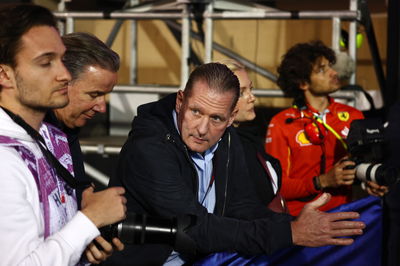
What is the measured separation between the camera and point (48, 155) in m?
1.64

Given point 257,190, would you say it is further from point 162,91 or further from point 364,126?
point 162,91

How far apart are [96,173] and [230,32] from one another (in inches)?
71.6

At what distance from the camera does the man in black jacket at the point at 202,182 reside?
2.14 meters

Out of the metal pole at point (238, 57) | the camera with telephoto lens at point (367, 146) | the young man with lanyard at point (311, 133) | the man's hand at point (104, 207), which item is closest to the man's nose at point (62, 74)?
the man's hand at point (104, 207)

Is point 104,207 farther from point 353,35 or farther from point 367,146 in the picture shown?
point 353,35

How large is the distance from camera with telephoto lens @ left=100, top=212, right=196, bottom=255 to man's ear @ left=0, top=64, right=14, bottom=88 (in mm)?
433

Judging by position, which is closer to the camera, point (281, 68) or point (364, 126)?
point (364, 126)

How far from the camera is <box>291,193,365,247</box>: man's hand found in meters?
2.11

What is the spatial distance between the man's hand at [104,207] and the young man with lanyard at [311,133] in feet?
6.44

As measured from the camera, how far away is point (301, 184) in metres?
3.48

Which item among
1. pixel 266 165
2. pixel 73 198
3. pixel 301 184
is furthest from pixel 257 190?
pixel 73 198

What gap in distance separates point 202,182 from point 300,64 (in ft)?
5.31

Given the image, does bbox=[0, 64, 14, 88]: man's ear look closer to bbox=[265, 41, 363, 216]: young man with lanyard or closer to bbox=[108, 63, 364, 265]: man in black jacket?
bbox=[108, 63, 364, 265]: man in black jacket

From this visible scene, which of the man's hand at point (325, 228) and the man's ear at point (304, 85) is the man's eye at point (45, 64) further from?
the man's ear at point (304, 85)
